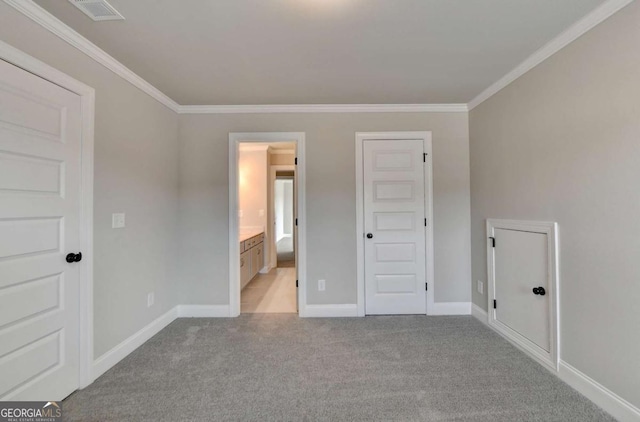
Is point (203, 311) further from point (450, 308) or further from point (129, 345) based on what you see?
point (450, 308)

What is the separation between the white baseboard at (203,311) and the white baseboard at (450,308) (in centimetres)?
230

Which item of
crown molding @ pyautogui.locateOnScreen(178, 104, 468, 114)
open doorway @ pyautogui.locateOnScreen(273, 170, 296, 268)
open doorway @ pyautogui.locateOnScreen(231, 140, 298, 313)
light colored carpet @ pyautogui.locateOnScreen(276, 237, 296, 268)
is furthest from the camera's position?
open doorway @ pyautogui.locateOnScreen(273, 170, 296, 268)

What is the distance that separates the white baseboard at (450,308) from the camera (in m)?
3.02

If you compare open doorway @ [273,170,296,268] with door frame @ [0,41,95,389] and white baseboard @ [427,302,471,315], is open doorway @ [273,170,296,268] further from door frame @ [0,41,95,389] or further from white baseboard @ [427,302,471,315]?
door frame @ [0,41,95,389]

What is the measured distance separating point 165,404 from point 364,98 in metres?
2.99

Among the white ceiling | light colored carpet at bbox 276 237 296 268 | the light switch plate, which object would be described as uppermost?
the white ceiling

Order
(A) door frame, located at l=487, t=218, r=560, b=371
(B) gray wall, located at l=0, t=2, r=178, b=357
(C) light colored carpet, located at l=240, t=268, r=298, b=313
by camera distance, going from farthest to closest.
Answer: (C) light colored carpet, located at l=240, t=268, r=298, b=313 → (A) door frame, located at l=487, t=218, r=560, b=371 → (B) gray wall, located at l=0, t=2, r=178, b=357

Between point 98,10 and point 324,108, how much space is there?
1.96 meters

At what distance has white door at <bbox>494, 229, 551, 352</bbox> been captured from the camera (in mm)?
2053

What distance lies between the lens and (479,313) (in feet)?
9.40

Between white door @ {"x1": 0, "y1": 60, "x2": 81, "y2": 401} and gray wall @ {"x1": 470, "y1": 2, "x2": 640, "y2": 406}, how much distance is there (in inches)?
130

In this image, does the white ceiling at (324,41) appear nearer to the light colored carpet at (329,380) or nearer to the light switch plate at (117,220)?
the light switch plate at (117,220)

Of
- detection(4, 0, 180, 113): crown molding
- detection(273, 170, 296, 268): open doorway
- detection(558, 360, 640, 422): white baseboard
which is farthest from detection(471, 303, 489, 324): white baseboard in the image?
detection(273, 170, 296, 268): open doorway

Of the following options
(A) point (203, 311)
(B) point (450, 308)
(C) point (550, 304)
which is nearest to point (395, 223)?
(B) point (450, 308)
